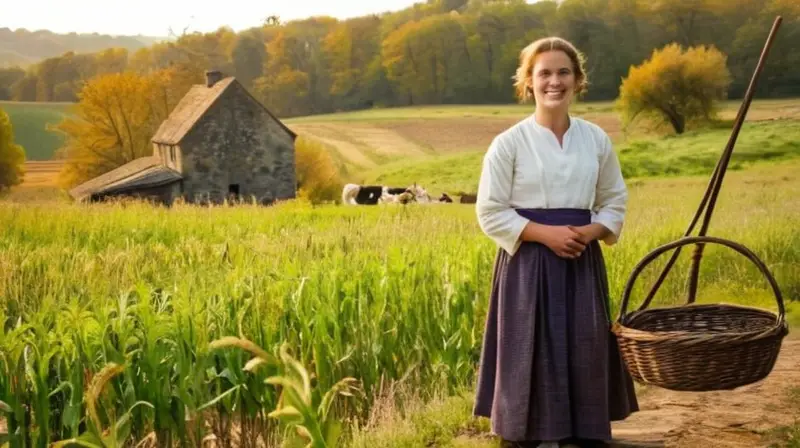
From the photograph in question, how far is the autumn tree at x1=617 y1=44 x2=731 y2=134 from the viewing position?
15.0 metres

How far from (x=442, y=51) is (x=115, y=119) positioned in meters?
8.63

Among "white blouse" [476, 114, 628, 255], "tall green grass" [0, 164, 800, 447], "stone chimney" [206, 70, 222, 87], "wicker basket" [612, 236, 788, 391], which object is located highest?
"stone chimney" [206, 70, 222, 87]

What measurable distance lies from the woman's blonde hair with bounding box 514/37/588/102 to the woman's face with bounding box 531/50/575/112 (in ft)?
0.06

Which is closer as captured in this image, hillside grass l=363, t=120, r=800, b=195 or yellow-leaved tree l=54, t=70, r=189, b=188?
hillside grass l=363, t=120, r=800, b=195

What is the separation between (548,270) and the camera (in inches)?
110

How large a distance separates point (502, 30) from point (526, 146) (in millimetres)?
14323

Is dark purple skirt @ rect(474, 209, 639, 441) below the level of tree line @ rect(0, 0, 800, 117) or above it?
below

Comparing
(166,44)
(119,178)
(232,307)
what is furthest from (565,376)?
(166,44)

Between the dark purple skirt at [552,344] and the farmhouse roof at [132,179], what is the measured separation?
15158 mm

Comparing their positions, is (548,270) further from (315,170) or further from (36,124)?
(315,170)

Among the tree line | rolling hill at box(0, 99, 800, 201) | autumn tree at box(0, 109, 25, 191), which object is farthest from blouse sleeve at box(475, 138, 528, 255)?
autumn tree at box(0, 109, 25, 191)

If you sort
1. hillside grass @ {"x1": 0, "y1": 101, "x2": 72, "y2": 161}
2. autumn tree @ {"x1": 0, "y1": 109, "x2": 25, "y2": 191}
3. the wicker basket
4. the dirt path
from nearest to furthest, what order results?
the wicker basket, the dirt path, autumn tree @ {"x1": 0, "y1": 109, "x2": 25, "y2": 191}, hillside grass @ {"x1": 0, "y1": 101, "x2": 72, "y2": 161}

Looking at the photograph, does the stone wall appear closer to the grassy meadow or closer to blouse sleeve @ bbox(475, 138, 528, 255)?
the grassy meadow

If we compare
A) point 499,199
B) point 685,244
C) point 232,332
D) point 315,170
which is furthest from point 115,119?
point 685,244
